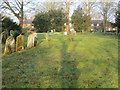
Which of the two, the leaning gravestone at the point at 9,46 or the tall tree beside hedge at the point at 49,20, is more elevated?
the tall tree beside hedge at the point at 49,20

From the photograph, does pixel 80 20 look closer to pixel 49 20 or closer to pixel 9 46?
pixel 49 20

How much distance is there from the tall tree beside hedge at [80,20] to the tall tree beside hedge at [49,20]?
350 centimetres

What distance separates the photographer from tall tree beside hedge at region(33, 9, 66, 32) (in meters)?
35.7

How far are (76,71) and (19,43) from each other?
5069mm

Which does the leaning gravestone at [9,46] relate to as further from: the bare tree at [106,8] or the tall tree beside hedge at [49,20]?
the bare tree at [106,8]

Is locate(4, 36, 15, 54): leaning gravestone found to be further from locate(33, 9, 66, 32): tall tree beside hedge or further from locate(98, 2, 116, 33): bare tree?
locate(98, 2, 116, 33): bare tree

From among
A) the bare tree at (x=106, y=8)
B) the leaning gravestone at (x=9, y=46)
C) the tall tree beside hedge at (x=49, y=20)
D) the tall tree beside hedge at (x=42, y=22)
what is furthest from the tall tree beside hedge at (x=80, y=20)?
the leaning gravestone at (x=9, y=46)

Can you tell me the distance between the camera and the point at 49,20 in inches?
1428

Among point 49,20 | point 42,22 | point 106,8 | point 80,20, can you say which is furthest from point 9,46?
point 106,8

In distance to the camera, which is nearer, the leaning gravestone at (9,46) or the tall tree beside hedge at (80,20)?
the leaning gravestone at (9,46)

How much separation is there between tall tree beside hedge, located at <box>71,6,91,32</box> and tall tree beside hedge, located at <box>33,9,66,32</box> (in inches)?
138

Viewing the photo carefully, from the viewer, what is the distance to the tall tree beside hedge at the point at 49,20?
117ft

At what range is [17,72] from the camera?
457cm

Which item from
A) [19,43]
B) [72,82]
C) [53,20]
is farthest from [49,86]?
[53,20]
